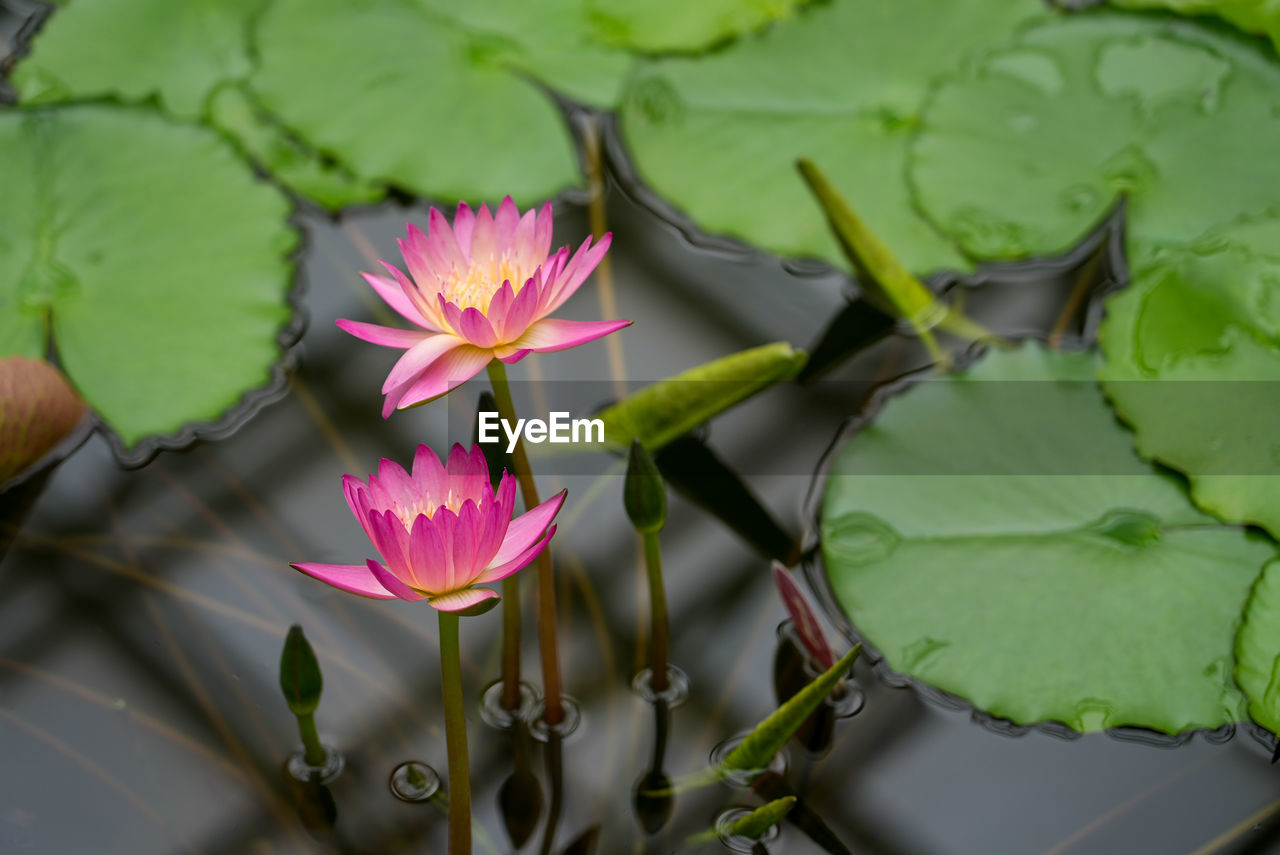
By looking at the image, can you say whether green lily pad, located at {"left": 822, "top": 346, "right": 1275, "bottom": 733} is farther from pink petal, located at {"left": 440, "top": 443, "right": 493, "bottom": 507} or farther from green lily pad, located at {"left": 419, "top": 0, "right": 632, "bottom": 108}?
green lily pad, located at {"left": 419, "top": 0, "right": 632, "bottom": 108}

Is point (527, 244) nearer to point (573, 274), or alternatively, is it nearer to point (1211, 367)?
point (573, 274)

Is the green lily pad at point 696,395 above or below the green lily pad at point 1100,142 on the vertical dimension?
below

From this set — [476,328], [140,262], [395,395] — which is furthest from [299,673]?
[140,262]

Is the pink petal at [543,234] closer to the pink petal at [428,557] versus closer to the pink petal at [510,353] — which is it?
the pink petal at [510,353]

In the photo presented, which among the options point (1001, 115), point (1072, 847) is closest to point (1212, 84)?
point (1001, 115)

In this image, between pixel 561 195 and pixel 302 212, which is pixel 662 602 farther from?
pixel 302 212

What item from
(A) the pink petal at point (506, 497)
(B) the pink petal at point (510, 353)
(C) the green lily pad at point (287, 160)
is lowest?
(C) the green lily pad at point (287, 160)

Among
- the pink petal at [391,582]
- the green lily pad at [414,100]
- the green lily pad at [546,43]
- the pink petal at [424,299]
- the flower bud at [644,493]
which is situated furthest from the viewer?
the green lily pad at [546,43]

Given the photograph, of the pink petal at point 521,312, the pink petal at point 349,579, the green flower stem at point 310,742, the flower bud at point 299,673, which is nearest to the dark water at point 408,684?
the green flower stem at point 310,742
